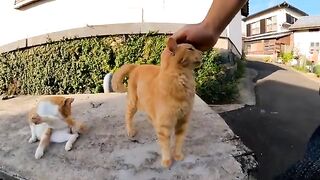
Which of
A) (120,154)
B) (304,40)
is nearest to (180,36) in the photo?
(120,154)

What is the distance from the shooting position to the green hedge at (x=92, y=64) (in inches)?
206

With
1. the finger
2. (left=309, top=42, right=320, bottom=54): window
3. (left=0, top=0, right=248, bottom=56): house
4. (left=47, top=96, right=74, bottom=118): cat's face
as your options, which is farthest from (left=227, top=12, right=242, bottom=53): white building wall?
(left=309, top=42, right=320, bottom=54): window

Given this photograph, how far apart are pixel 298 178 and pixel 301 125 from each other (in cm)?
406

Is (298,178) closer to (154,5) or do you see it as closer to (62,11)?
(154,5)

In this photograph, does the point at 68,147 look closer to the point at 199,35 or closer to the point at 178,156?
the point at 178,156

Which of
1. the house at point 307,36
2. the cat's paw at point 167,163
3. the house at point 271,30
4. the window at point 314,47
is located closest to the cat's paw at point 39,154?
the cat's paw at point 167,163

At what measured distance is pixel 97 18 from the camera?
6203 millimetres

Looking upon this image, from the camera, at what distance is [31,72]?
22.2 ft

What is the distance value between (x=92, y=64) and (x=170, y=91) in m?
4.36

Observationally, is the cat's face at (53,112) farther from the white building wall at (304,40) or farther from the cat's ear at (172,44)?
the white building wall at (304,40)

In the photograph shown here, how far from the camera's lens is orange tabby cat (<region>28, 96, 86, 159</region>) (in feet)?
8.36

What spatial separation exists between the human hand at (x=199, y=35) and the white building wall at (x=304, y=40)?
73.9 feet

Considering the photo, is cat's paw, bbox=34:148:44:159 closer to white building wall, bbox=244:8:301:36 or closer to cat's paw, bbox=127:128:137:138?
cat's paw, bbox=127:128:137:138

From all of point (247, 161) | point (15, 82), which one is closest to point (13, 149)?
point (247, 161)
